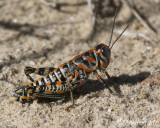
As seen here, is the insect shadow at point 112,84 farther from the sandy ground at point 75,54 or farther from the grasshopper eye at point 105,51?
the grasshopper eye at point 105,51

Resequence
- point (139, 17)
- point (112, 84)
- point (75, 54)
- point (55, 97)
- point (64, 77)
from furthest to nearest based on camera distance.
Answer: point (139, 17) → point (75, 54) → point (112, 84) → point (64, 77) → point (55, 97)

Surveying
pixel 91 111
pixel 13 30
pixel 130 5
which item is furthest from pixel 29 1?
pixel 91 111

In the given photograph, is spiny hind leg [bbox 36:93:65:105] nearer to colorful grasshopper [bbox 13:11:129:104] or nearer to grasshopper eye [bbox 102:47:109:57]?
colorful grasshopper [bbox 13:11:129:104]

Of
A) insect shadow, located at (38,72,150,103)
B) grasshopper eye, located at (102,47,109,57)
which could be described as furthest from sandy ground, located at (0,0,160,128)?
grasshopper eye, located at (102,47,109,57)

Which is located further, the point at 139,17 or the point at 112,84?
the point at 139,17

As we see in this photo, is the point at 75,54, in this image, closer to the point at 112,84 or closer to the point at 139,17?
the point at 112,84

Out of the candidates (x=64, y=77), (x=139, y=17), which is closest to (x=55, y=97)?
(x=64, y=77)
